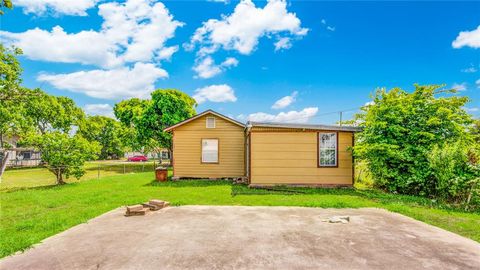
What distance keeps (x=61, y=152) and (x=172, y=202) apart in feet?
28.1

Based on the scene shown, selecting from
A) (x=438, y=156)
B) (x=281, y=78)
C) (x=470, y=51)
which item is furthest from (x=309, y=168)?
(x=470, y=51)

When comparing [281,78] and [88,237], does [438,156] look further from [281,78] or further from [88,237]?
[281,78]

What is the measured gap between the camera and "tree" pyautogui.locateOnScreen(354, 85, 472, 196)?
9.20 m

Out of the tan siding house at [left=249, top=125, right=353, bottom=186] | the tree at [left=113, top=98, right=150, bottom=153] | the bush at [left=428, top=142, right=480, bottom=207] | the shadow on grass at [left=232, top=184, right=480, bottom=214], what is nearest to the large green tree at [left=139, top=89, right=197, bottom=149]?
the tree at [left=113, top=98, right=150, bottom=153]

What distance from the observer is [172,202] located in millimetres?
7613

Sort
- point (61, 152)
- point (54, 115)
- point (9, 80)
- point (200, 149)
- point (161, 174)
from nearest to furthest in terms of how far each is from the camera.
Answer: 1. point (61, 152)
2. point (161, 174)
3. point (200, 149)
4. point (9, 80)
5. point (54, 115)

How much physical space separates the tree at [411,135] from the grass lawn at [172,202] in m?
1.04

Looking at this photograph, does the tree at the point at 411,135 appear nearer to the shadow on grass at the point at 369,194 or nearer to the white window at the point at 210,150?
the shadow on grass at the point at 369,194

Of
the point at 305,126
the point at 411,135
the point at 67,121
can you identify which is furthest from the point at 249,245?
the point at 67,121

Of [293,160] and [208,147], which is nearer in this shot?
[293,160]

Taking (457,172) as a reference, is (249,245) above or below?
below

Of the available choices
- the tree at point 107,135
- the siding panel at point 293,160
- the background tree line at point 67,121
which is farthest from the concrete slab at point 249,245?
the tree at point 107,135

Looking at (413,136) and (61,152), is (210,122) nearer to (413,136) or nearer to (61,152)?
(61,152)

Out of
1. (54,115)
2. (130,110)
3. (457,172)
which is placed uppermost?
(130,110)
